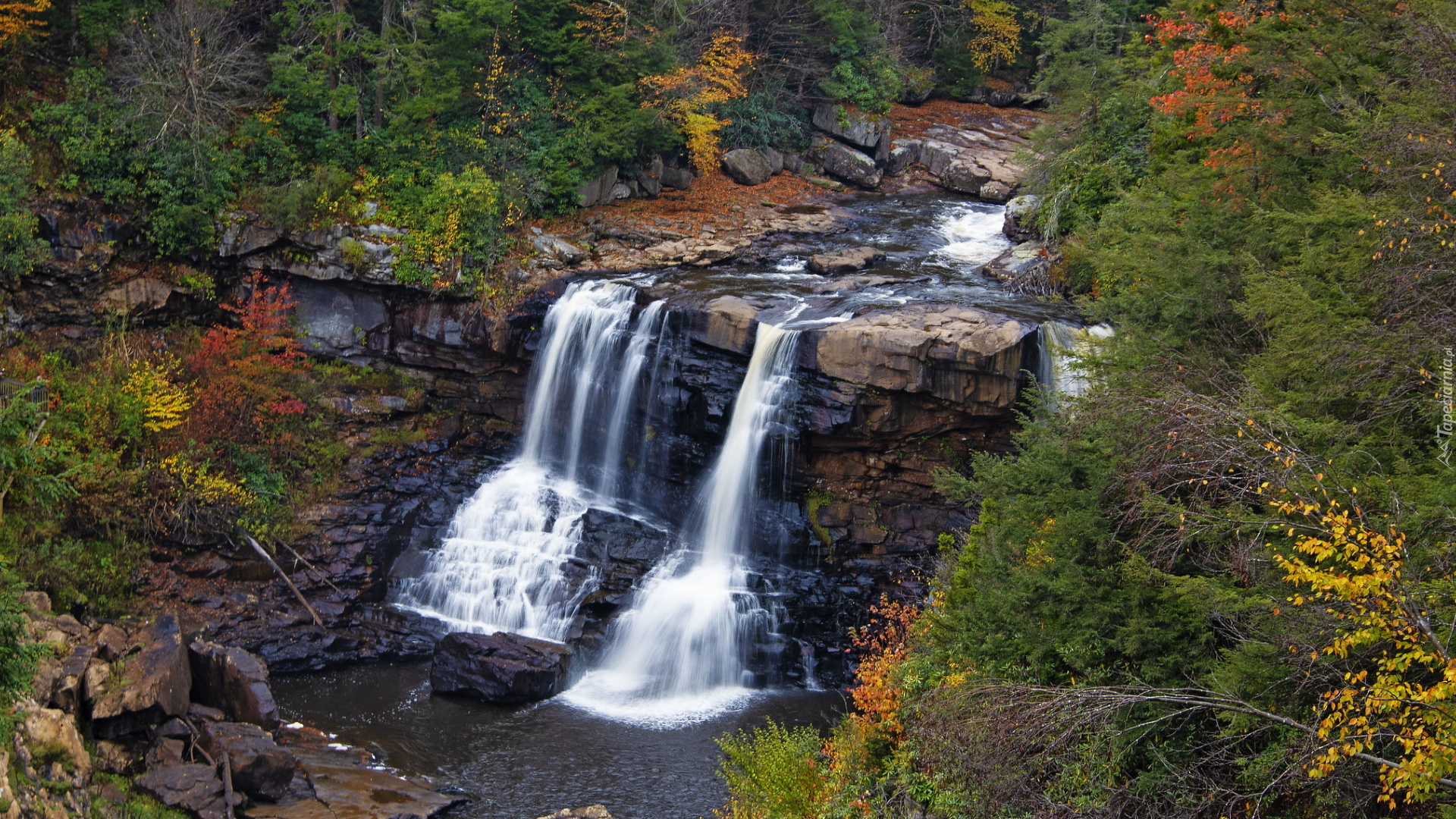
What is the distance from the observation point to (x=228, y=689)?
1288cm

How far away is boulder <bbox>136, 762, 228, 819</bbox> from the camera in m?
10.5

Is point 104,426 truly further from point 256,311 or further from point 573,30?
point 573,30

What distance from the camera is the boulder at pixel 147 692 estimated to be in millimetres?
11211

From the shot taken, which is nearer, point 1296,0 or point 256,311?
point 1296,0

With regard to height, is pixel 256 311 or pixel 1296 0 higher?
pixel 1296 0

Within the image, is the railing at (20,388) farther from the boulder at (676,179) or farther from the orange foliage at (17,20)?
the boulder at (676,179)

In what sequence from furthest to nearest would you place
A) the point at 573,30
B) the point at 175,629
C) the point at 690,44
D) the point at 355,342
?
the point at 690,44, the point at 573,30, the point at 355,342, the point at 175,629

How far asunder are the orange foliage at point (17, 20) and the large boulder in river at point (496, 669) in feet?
51.6

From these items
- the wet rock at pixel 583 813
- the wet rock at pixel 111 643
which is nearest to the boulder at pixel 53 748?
the wet rock at pixel 111 643

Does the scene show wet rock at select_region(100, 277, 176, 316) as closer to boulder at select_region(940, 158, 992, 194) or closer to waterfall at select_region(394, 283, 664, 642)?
waterfall at select_region(394, 283, 664, 642)

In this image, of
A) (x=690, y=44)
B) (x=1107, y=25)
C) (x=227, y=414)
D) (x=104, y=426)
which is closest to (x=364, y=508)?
(x=227, y=414)

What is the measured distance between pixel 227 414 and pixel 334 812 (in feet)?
33.6

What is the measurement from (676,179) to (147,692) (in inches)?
729

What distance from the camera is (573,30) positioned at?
24984 millimetres
